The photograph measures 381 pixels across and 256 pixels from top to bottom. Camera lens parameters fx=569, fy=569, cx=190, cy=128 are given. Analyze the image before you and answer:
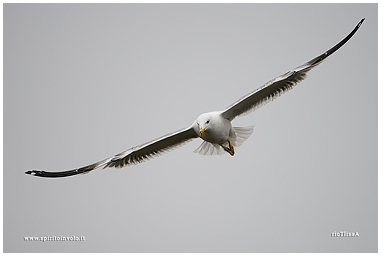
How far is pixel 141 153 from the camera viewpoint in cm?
571

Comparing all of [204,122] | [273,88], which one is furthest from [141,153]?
[273,88]

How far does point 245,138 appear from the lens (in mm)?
5617

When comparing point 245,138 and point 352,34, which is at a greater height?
point 352,34

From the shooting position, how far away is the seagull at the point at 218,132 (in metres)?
5.11

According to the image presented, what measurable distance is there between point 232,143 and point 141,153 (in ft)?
3.00

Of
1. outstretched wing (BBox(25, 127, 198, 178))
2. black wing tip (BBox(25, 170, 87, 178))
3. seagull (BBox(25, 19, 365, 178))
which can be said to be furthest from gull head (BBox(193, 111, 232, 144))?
black wing tip (BBox(25, 170, 87, 178))

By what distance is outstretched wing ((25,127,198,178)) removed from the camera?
5332 millimetres

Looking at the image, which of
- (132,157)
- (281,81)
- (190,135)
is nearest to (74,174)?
(132,157)

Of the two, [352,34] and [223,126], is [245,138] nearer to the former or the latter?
[223,126]

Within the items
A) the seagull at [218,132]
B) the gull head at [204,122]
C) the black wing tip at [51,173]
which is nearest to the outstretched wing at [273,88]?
the seagull at [218,132]

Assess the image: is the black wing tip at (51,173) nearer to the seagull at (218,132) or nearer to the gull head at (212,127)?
the seagull at (218,132)

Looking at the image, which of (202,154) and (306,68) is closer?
(306,68)

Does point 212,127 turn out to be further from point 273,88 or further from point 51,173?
point 51,173

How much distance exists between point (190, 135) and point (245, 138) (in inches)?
21.4
